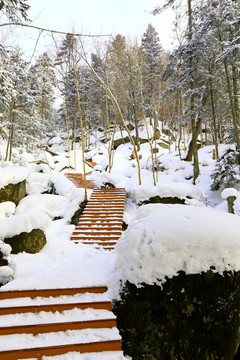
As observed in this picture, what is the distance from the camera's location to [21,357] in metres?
2.54

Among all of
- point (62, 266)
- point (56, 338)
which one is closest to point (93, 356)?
point (56, 338)

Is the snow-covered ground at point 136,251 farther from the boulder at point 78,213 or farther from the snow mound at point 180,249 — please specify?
the boulder at point 78,213

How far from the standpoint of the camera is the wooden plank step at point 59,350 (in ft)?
8.34

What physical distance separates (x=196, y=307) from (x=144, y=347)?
0.98 m

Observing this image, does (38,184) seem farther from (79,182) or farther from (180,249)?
(180,249)

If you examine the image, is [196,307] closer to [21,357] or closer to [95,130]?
[21,357]

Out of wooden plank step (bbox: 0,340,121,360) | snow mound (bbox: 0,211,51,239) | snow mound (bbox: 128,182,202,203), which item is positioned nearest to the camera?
wooden plank step (bbox: 0,340,121,360)

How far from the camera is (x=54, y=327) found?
9.66 ft

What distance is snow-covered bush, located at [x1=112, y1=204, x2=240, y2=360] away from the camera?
295cm

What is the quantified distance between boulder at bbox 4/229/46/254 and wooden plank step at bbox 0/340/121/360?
2.55 m

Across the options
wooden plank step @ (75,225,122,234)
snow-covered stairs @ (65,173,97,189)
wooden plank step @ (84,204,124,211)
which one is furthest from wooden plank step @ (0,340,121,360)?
snow-covered stairs @ (65,173,97,189)

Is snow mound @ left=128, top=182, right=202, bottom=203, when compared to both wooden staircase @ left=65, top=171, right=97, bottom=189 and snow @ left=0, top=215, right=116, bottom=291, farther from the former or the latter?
snow @ left=0, top=215, right=116, bottom=291

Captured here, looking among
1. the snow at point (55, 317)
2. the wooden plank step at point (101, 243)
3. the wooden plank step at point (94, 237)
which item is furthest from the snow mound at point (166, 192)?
the snow at point (55, 317)

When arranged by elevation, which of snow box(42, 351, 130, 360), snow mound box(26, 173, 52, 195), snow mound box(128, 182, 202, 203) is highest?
snow mound box(26, 173, 52, 195)
